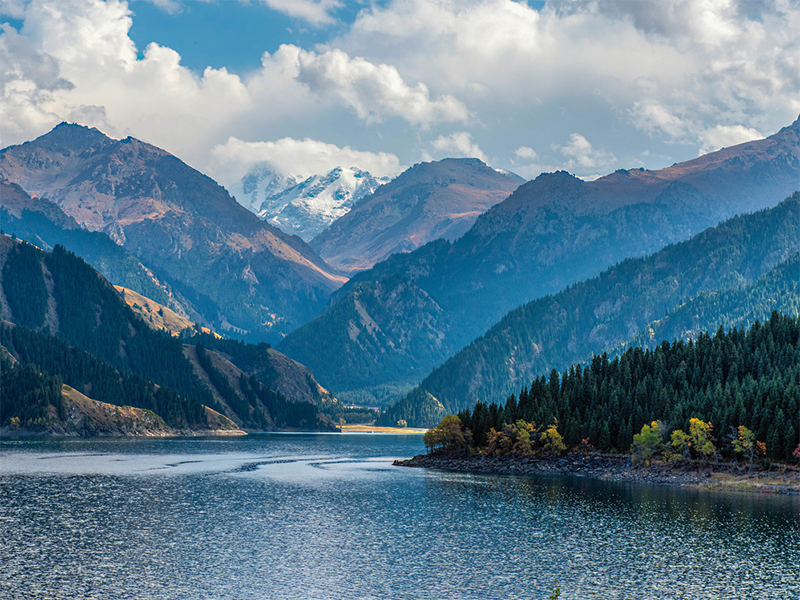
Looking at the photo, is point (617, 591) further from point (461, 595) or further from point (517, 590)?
point (461, 595)

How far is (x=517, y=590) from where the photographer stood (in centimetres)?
9312

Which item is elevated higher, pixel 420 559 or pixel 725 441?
pixel 725 441

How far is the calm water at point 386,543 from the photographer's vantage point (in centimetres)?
9331

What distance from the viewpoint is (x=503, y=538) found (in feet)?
406

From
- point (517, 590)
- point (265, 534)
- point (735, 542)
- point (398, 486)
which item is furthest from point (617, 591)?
point (398, 486)

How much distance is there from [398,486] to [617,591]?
10255cm

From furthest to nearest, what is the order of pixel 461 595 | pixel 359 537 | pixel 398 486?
pixel 398 486, pixel 359 537, pixel 461 595

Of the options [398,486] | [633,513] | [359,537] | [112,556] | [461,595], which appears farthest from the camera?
[398,486]

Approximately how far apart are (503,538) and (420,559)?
64.1ft

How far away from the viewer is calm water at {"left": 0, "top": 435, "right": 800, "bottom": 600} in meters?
93.3

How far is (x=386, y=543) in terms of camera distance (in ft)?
392

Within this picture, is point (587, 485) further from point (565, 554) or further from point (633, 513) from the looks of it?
point (565, 554)

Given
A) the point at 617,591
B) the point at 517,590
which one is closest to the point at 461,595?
the point at 517,590

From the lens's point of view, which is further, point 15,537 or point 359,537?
point 359,537
